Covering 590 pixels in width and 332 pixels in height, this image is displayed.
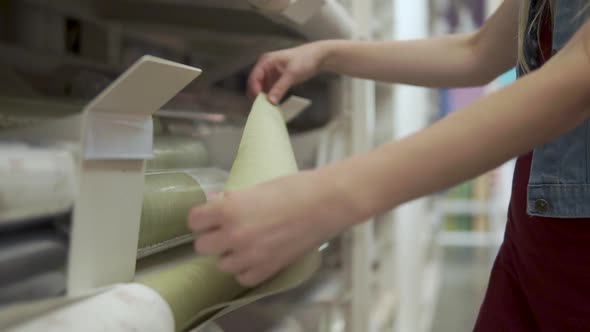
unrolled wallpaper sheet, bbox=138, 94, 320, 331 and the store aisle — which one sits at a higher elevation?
unrolled wallpaper sheet, bbox=138, 94, 320, 331

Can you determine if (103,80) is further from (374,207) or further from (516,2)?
(516,2)

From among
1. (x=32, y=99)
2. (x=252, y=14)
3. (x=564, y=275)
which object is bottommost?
(x=564, y=275)

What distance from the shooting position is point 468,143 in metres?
0.32

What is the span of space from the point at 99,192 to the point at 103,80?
0.34 m

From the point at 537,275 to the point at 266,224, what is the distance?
376 mm

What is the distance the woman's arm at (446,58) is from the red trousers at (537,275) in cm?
15

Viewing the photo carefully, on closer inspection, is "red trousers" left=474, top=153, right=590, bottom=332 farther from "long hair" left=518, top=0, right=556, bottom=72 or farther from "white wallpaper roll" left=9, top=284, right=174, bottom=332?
"white wallpaper roll" left=9, top=284, right=174, bottom=332

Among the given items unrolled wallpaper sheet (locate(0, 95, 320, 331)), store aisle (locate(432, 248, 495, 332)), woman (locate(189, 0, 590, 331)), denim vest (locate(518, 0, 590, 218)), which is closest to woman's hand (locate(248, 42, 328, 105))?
woman (locate(189, 0, 590, 331))

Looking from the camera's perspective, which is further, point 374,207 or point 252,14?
point 252,14

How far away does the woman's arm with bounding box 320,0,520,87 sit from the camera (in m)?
0.64

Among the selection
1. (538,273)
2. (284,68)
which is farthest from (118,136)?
(538,273)

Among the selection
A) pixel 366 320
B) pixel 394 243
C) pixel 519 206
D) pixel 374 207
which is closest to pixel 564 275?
pixel 519 206

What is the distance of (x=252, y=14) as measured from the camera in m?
0.62

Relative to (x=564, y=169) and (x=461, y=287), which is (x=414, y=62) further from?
(x=461, y=287)
